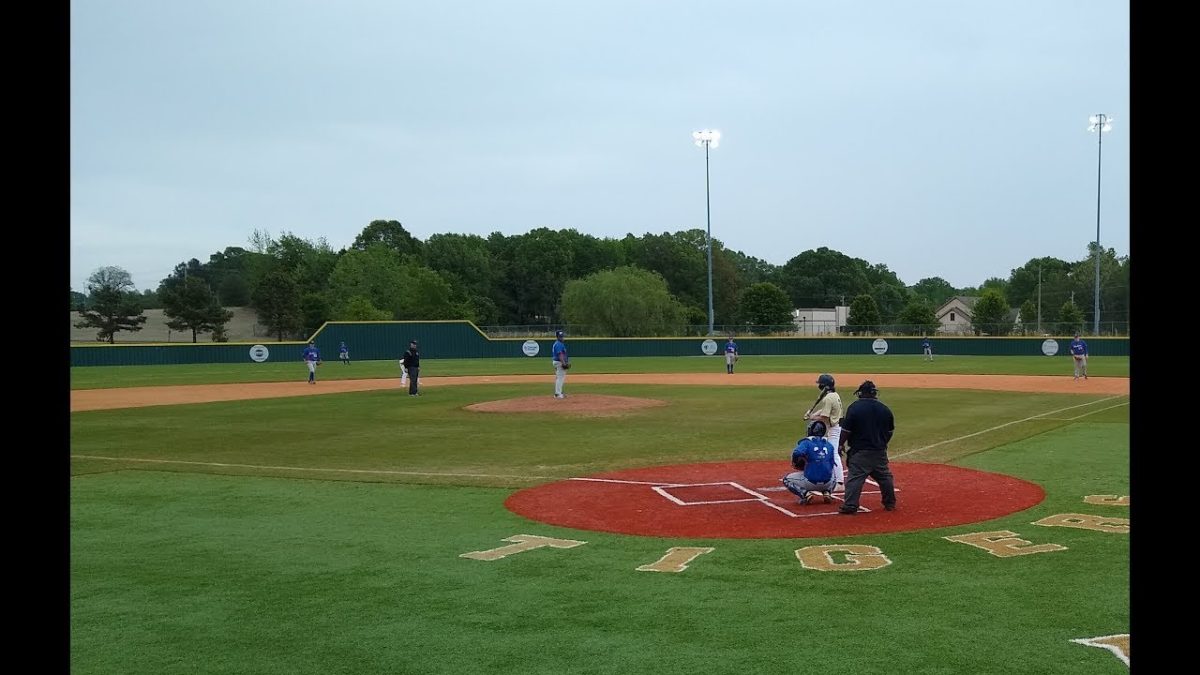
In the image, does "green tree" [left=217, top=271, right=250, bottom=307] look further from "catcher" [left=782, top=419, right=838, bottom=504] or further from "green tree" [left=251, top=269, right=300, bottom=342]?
"catcher" [left=782, top=419, right=838, bottom=504]

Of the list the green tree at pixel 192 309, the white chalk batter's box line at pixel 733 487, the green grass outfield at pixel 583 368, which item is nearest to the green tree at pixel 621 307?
the green grass outfield at pixel 583 368

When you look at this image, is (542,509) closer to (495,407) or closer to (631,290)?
(495,407)

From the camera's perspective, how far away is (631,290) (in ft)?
285

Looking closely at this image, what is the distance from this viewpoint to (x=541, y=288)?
12475 centimetres

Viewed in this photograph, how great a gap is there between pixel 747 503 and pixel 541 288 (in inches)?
4433

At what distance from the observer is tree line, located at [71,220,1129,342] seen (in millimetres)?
85688

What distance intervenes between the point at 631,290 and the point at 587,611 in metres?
79.1

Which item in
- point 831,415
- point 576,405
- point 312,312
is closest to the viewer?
point 831,415

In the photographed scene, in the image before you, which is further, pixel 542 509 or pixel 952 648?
pixel 542 509

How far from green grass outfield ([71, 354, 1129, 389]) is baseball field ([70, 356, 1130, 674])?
76.7 feet

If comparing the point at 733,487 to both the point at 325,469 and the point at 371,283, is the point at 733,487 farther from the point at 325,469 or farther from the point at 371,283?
the point at 371,283

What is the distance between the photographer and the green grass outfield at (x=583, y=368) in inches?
1785

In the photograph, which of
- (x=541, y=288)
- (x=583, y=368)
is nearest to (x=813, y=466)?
(x=583, y=368)
